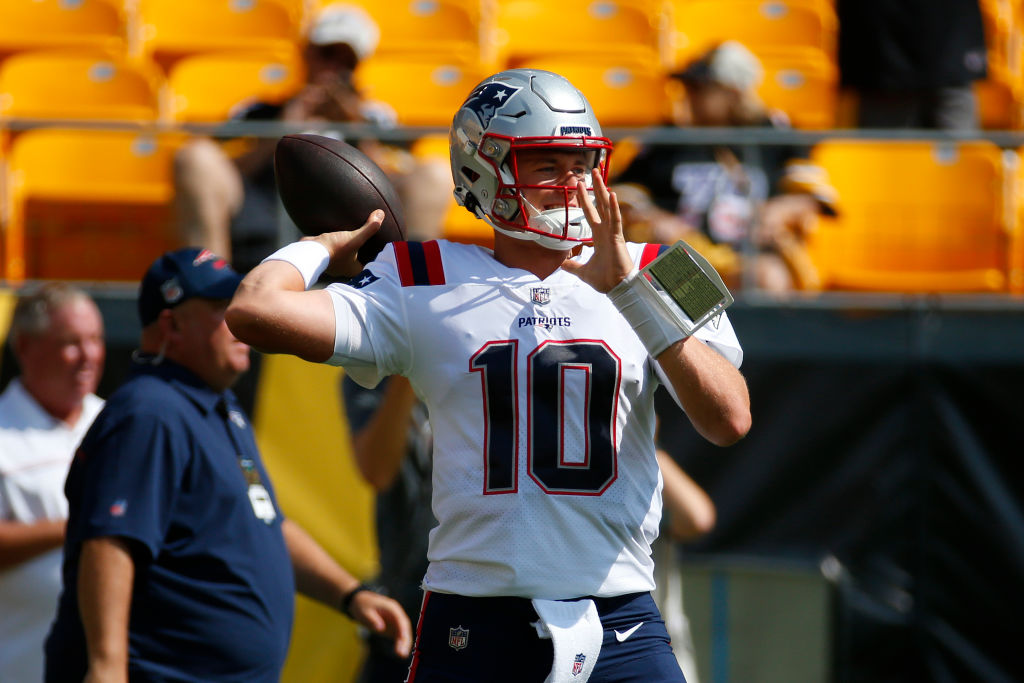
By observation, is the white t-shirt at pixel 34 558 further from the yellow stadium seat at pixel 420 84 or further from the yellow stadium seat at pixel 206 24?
the yellow stadium seat at pixel 206 24

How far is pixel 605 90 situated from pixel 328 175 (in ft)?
14.4

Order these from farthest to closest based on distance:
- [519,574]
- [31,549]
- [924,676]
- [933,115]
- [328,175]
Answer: [933,115], [924,676], [31,549], [328,175], [519,574]

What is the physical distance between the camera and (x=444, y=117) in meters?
6.86

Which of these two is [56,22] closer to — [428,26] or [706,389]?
[428,26]

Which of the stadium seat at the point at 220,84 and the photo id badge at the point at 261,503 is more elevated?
the stadium seat at the point at 220,84

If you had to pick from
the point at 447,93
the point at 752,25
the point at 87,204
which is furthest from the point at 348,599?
the point at 752,25

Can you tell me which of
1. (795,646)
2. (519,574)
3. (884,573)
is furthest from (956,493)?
(519,574)

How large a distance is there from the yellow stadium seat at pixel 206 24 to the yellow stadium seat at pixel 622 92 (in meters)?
1.69

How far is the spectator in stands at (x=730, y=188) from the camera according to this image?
5.70 meters

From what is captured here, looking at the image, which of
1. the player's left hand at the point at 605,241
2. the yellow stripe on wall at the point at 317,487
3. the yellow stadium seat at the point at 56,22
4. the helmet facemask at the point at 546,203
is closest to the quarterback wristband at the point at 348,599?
the helmet facemask at the point at 546,203

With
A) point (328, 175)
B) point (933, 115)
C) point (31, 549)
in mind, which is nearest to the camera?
point (328, 175)

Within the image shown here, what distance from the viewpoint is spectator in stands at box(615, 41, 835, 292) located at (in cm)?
570

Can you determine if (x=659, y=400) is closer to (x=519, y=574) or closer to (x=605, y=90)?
(x=605, y=90)

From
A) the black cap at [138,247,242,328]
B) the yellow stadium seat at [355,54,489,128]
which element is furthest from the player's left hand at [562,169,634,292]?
the yellow stadium seat at [355,54,489,128]
